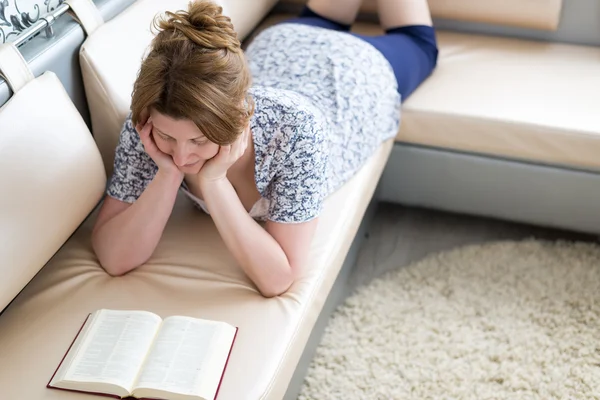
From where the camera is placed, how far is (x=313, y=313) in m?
1.65

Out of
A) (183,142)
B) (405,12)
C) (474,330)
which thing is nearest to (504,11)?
(405,12)

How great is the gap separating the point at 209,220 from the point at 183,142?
1.57 feet

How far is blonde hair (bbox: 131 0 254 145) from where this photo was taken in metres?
1.33

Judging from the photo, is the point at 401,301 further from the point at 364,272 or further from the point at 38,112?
the point at 38,112

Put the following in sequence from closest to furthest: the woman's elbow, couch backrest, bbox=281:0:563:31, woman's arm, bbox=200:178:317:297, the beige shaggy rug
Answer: woman's arm, bbox=200:178:317:297
the woman's elbow
the beige shaggy rug
couch backrest, bbox=281:0:563:31

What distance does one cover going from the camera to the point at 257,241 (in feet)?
5.14

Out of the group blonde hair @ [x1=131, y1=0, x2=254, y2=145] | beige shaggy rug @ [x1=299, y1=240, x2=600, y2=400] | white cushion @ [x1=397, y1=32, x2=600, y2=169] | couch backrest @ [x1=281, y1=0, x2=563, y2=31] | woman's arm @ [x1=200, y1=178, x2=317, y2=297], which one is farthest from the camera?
couch backrest @ [x1=281, y1=0, x2=563, y2=31]

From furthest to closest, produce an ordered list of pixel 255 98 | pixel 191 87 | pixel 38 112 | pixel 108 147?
pixel 108 147 < pixel 255 98 < pixel 38 112 < pixel 191 87

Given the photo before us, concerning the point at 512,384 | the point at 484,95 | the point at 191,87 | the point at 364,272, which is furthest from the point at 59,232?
the point at 484,95

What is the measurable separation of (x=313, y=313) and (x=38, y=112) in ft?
2.45

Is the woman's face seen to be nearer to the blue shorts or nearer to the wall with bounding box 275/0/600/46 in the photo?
the blue shorts

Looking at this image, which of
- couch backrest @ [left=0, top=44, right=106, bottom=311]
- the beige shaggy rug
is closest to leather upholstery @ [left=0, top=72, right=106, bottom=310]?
couch backrest @ [left=0, top=44, right=106, bottom=311]

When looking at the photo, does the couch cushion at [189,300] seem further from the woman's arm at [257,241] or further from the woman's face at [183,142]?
the woman's face at [183,142]

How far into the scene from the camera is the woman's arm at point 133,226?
1.59 metres
